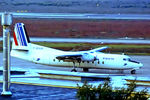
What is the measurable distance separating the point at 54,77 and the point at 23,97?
222 inches

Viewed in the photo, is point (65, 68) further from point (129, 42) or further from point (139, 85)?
point (129, 42)

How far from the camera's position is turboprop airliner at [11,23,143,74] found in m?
33.3

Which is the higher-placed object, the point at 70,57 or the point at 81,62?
the point at 70,57

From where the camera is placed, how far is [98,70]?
35812 mm

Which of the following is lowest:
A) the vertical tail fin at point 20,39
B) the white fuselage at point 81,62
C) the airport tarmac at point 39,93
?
the airport tarmac at point 39,93

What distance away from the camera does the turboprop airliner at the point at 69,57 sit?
33.3 m

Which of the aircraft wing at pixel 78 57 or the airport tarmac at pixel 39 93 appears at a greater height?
the aircraft wing at pixel 78 57

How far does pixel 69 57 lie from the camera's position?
33250 mm

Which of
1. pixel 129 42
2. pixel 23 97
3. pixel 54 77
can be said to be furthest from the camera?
pixel 129 42

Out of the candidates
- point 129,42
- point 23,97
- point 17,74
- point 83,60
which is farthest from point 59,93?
point 129,42

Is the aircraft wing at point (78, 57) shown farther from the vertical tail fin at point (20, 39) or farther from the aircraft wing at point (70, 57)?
the vertical tail fin at point (20, 39)

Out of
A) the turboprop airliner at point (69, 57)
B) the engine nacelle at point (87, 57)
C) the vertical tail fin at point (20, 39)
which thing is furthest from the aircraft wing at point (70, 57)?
the vertical tail fin at point (20, 39)

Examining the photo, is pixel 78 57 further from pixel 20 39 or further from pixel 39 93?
pixel 39 93

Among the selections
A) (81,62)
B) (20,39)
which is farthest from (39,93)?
(20,39)
